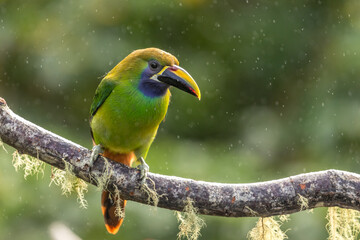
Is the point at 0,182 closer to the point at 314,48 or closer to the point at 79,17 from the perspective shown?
the point at 79,17

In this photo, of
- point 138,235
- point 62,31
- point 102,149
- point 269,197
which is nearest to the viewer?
point 269,197

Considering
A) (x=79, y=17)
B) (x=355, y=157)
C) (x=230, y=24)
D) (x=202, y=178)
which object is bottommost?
(x=202, y=178)

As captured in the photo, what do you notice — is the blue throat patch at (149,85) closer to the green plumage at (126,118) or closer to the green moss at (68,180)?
the green plumage at (126,118)

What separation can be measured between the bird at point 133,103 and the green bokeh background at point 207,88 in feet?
2.96

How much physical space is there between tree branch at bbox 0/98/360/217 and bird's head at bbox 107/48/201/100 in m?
0.58

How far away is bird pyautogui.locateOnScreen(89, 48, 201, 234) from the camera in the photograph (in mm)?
3367

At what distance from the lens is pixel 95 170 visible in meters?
3.01

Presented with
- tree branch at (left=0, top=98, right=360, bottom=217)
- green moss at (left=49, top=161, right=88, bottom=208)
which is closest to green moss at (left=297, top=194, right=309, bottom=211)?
tree branch at (left=0, top=98, right=360, bottom=217)

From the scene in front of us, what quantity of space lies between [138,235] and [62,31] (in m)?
1.84

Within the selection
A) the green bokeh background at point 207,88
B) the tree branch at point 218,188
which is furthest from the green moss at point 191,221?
the green bokeh background at point 207,88

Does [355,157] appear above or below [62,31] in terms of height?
below

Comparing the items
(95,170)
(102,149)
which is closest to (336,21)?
(102,149)

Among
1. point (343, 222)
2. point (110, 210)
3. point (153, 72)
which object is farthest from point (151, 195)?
point (343, 222)

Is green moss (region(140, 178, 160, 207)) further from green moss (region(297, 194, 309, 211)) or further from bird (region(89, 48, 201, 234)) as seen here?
green moss (region(297, 194, 309, 211))
